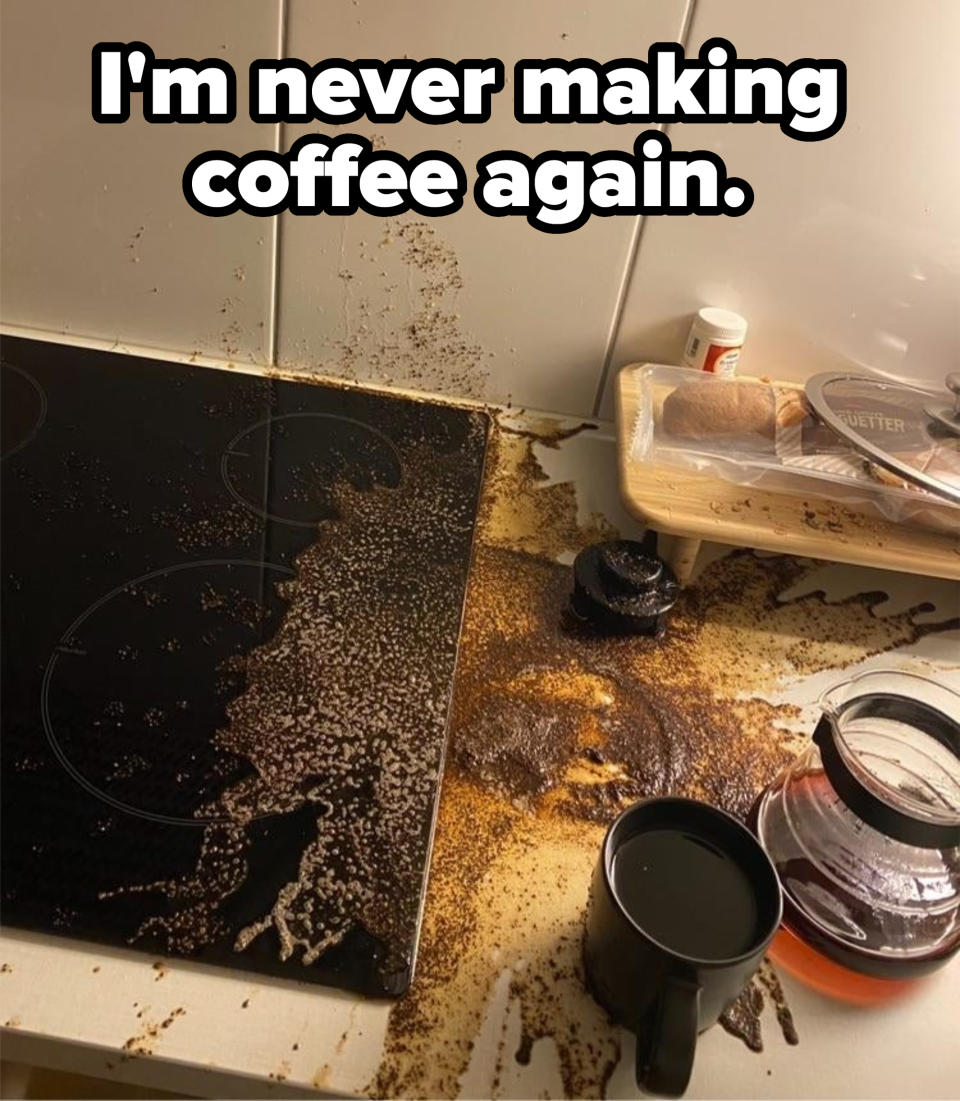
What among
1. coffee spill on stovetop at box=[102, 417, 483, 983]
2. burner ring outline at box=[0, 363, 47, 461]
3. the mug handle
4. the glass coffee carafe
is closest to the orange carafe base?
the glass coffee carafe

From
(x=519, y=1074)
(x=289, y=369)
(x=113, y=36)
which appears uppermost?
(x=113, y=36)

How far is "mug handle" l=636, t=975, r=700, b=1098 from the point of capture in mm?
407

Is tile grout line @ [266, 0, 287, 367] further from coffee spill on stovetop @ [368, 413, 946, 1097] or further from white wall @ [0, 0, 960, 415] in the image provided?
coffee spill on stovetop @ [368, 413, 946, 1097]

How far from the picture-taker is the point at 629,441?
78 centimetres

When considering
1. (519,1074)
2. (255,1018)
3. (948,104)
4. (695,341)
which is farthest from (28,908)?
(948,104)

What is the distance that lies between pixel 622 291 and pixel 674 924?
1.87 feet

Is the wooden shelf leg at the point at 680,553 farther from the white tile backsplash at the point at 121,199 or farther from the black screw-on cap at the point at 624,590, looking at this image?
the white tile backsplash at the point at 121,199

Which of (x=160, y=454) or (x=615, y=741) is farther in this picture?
(x=160, y=454)

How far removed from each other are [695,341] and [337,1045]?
0.63 metres

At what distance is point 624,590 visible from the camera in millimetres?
696

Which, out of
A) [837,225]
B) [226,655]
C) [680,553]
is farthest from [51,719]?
[837,225]

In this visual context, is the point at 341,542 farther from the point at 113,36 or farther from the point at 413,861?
the point at 113,36

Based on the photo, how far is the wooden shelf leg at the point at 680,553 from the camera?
736 mm

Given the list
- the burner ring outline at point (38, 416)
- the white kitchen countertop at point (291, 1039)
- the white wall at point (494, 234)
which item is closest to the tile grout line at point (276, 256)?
the white wall at point (494, 234)
